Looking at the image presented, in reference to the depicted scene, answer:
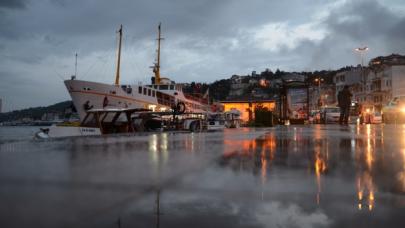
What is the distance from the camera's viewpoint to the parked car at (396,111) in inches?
961

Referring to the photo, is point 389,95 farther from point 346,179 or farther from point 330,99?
point 346,179

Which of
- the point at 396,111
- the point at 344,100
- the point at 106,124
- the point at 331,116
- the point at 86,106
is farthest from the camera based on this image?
the point at 331,116

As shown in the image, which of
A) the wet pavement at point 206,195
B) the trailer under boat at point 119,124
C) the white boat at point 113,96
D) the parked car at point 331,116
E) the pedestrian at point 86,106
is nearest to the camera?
the wet pavement at point 206,195

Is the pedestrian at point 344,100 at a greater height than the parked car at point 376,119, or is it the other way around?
the pedestrian at point 344,100

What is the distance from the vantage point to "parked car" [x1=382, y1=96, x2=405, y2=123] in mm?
24422

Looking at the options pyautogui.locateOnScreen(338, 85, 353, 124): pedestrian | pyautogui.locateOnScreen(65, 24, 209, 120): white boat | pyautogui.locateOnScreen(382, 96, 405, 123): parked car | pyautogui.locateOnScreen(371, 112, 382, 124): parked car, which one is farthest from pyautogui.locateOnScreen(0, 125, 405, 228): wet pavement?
pyautogui.locateOnScreen(371, 112, 382, 124): parked car

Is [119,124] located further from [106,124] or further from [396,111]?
[396,111]

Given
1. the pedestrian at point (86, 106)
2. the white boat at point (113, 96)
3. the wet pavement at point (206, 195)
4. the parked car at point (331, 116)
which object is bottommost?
the wet pavement at point (206, 195)

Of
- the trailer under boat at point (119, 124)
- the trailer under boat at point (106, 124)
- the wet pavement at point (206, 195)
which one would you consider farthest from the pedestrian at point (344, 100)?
the wet pavement at point (206, 195)

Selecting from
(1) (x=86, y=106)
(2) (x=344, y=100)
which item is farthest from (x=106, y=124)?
(1) (x=86, y=106)

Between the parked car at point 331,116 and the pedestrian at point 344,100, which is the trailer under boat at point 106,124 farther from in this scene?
the parked car at point 331,116

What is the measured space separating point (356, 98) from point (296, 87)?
66933 mm

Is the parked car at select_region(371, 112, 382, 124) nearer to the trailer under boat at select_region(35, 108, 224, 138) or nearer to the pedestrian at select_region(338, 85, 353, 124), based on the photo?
the pedestrian at select_region(338, 85, 353, 124)

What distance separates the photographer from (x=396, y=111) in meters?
24.9
